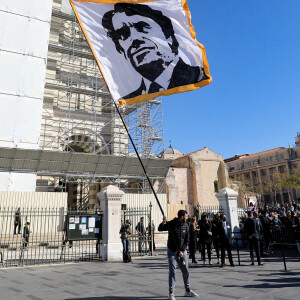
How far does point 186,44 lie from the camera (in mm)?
9188

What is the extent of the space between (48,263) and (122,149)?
18.9 meters

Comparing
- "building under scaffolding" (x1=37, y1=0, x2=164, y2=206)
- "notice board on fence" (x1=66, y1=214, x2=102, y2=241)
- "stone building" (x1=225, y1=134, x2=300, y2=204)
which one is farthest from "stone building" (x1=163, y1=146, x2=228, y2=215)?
"notice board on fence" (x1=66, y1=214, x2=102, y2=241)

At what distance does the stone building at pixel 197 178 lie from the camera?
36369 millimetres

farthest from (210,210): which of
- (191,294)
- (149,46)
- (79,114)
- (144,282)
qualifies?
(79,114)

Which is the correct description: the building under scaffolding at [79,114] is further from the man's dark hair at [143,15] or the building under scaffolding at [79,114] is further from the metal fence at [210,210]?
the man's dark hair at [143,15]

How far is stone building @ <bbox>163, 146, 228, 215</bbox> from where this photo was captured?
119 ft

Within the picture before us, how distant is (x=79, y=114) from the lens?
95.8 feet

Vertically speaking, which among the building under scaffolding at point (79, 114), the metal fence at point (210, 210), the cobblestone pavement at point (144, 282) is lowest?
the cobblestone pavement at point (144, 282)

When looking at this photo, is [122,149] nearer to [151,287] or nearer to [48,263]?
[48,263]

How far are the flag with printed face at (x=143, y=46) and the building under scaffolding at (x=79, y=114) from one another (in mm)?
18824

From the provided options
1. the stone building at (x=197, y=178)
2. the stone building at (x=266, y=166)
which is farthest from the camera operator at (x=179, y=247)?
the stone building at (x=266, y=166)

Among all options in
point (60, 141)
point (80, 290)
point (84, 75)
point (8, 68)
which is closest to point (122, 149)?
point (60, 141)

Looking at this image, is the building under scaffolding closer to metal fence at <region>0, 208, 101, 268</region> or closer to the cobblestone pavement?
metal fence at <region>0, 208, 101, 268</region>

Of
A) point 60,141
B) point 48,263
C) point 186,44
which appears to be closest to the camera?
point 186,44
